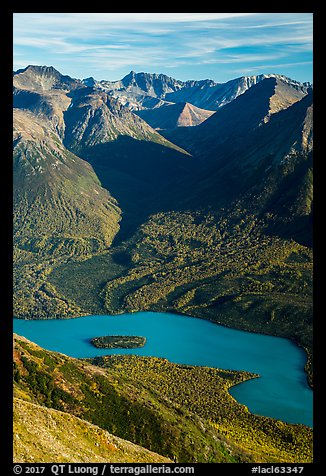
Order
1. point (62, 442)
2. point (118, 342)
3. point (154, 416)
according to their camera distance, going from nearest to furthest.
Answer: point (62, 442), point (154, 416), point (118, 342)

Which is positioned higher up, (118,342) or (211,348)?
(211,348)

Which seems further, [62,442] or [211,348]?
[211,348]

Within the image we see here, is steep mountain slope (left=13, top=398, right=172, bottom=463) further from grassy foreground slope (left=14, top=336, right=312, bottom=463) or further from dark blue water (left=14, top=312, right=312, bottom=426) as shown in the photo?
dark blue water (left=14, top=312, right=312, bottom=426)

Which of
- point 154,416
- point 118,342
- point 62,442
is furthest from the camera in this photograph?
point 118,342

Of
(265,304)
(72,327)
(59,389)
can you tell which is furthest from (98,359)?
(265,304)

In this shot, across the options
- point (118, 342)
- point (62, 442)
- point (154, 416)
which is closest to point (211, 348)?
point (118, 342)

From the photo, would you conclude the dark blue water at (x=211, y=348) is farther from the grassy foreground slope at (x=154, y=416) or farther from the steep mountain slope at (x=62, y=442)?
the steep mountain slope at (x=62, y=442)

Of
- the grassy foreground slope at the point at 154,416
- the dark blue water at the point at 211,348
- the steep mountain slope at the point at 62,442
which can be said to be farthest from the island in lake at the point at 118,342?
the steep mountain slope at the point at 62,442

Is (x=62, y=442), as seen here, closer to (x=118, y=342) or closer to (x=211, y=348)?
(x=211, y=348)
